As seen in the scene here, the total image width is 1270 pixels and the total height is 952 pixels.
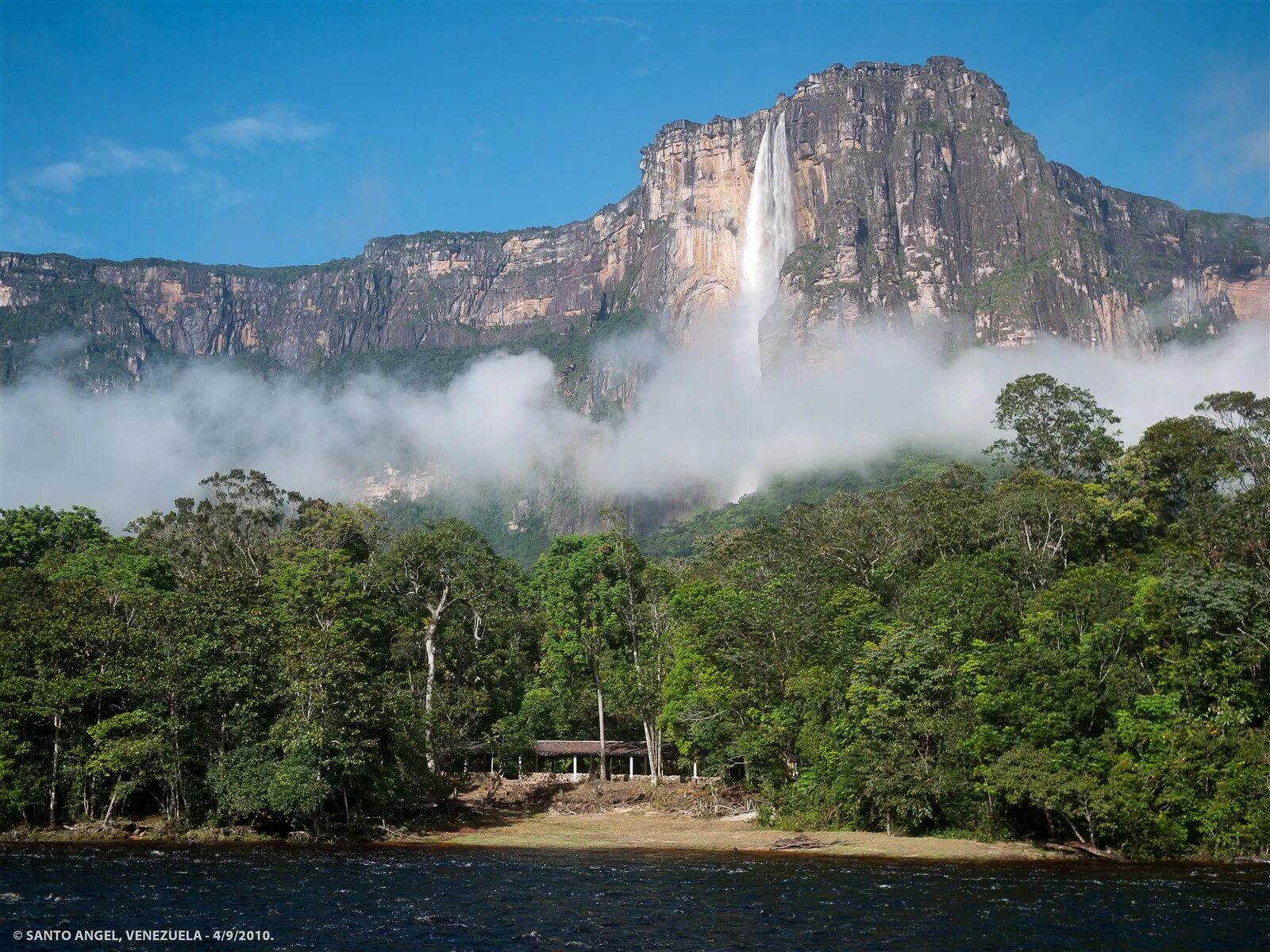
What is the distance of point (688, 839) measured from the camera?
52469mm

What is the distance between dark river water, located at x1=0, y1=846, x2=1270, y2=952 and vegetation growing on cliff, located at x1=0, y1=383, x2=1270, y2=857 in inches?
197

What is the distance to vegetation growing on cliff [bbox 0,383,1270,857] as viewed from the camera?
4506cm

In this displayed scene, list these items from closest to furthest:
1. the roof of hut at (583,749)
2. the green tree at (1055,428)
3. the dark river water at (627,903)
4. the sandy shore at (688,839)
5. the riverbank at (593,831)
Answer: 1. the dark river water at (627,903)
2. the sandy shore at (688,839)
3. the riverbank at (593,831)
4. the roof of hut at (583,749)
5. the green tree at (1055,428)

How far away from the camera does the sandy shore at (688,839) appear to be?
44.9 metres

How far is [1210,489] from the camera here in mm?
78438

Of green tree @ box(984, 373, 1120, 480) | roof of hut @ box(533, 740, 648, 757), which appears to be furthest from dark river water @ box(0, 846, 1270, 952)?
green tree @ box(984, 373, 1120, 480)

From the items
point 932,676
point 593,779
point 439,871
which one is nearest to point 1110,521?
point 932,676

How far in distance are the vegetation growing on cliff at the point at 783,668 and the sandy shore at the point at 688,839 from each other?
170 cm

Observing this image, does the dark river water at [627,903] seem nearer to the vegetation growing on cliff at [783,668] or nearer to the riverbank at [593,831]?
the riverbank at [593,831]

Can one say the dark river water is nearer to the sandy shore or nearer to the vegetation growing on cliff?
the sandy shore

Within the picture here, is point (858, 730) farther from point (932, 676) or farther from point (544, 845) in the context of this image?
point (544, 845)

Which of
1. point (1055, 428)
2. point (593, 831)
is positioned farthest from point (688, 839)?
point (1055, 428)

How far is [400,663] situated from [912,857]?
1462 inches

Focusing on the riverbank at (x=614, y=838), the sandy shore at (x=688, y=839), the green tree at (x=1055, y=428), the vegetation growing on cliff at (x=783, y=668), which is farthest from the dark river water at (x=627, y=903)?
the green tree at (x=1055, y=428)
